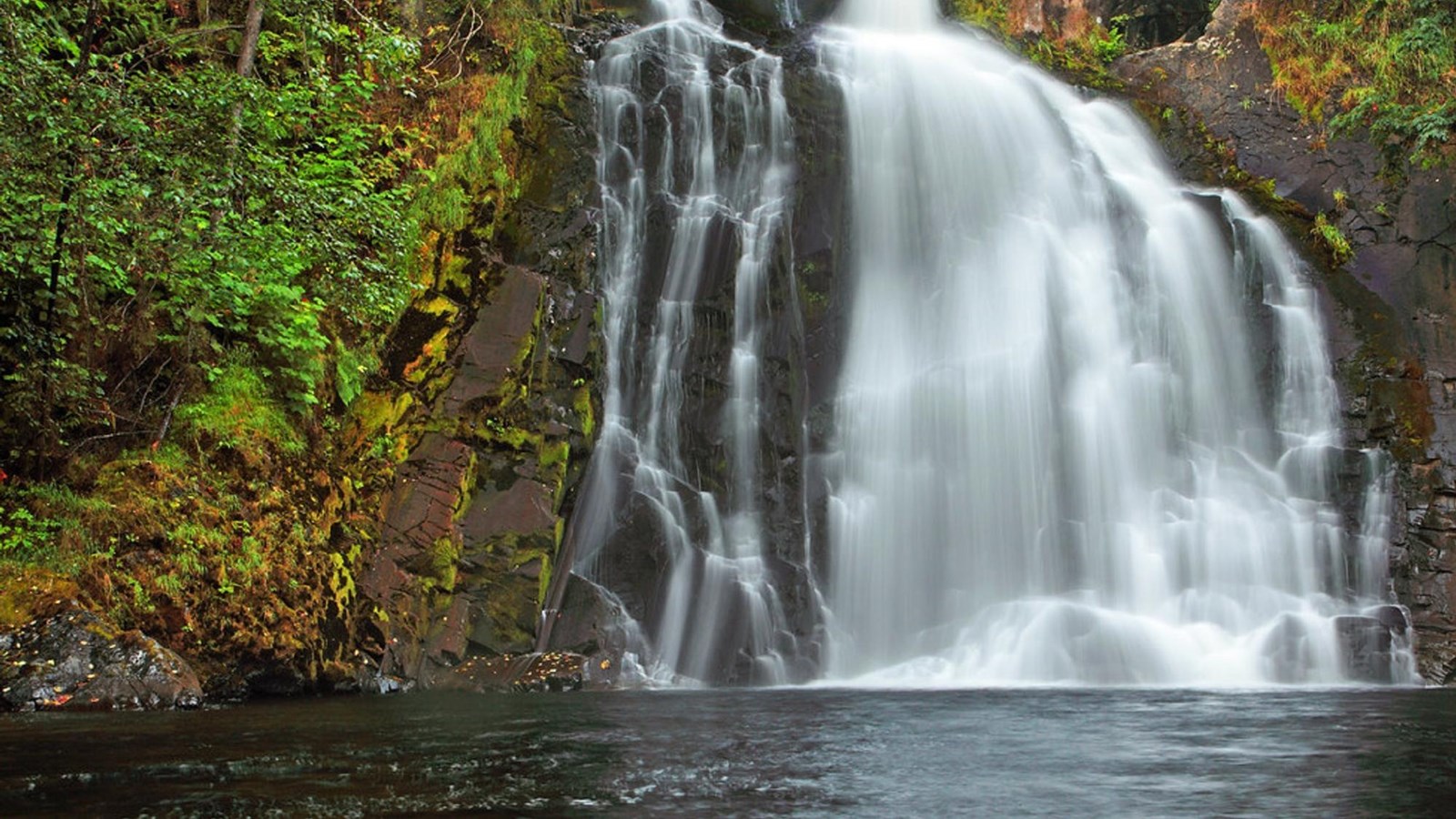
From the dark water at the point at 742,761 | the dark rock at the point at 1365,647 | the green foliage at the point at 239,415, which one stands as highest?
the green foliage at the point at 239,415

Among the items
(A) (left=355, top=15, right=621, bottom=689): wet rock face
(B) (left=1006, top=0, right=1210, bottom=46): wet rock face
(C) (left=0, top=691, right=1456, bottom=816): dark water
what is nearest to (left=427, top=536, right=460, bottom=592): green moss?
(A) (left=355, top=15, right=621, bottom=689): wet rock face

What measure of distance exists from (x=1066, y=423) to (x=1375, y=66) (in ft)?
33.1

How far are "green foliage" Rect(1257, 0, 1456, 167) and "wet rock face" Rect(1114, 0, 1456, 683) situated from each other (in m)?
0.36

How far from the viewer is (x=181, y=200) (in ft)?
27.1

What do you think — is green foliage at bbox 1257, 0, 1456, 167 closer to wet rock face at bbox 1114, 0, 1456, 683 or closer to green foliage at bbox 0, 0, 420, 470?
wet rock face at bbox 1114, 0, 1456, 683

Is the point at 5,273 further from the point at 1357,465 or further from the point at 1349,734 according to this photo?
the point at 1357,465

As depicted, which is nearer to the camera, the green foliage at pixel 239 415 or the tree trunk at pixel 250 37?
the tree trunk at pixel 250 37

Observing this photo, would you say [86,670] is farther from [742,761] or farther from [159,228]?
[742,761]

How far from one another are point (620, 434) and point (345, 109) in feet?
16.5

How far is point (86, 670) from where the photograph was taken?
25.3ft

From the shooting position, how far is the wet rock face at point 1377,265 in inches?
564

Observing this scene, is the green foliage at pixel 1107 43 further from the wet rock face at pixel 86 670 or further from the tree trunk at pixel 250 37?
the wet rock face at pixel 86 670

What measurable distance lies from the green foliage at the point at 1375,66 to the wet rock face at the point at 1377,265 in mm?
364

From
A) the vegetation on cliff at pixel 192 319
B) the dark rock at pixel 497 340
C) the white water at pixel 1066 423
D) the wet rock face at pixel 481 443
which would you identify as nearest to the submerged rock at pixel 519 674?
the wet rock face at pixel 481 443
